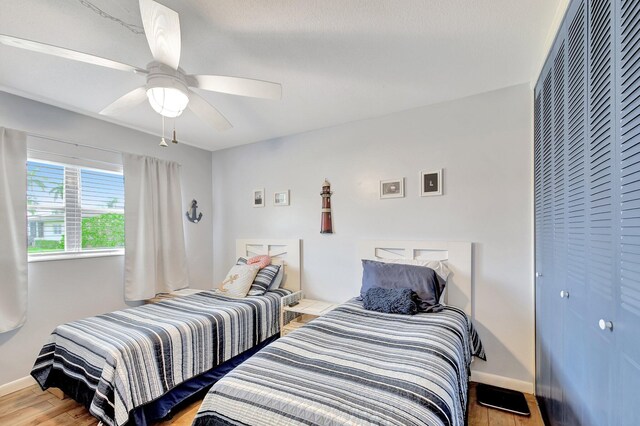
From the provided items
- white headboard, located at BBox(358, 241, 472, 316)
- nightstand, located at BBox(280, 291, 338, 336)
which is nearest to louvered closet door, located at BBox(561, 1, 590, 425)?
white headboard, located at BBox(358, 241, 472, 316)

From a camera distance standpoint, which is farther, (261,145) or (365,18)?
(261,145)

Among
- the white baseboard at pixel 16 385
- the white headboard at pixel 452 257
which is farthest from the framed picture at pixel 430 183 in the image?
the white baseboard at pixel 16 385

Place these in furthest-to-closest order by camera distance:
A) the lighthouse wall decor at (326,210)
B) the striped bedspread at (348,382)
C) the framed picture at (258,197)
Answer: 1. the framed picture at (258,197)
2. the lighthouse wall decor at (326,210)
3. the striped bedspread at (348,382)

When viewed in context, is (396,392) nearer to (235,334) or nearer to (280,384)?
(280,384)

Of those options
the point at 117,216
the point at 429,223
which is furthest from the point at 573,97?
the point at 117,216

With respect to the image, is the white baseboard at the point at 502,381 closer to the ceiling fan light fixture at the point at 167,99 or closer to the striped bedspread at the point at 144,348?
the striped bedspread at the point at 144,348

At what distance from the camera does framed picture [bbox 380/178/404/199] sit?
2.71 metres

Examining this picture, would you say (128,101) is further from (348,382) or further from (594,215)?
(594,215)

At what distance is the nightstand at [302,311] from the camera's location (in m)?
2.79

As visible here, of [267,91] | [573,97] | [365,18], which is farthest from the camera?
[267,91]

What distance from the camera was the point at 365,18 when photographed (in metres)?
1.50

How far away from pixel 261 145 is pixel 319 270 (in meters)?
1.73

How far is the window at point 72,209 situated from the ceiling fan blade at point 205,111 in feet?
5.62

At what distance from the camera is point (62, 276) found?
2.61m
